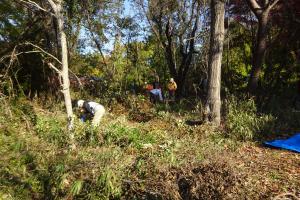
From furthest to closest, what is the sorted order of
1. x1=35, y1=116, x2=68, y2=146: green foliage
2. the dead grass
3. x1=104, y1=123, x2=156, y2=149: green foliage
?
x1=104, y1=123, x2=156, y2=149: green foliage
x1=35, y1=116, x2=68, y2=146: green foliage
the dead grass

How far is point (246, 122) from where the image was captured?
973 centimetres

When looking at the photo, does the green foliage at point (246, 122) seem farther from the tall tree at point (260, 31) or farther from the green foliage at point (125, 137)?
the green foliage at point (125, 137)

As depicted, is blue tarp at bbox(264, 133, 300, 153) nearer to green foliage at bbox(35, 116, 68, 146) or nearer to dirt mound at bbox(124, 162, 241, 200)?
dirt mound at bbox(124, 162, 241, 200)

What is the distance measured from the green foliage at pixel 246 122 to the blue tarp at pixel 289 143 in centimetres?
56

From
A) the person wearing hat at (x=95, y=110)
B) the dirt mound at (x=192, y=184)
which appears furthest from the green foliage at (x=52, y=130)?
the dirt mound at (x=192, y=184)

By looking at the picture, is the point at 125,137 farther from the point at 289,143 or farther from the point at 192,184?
the point at 192,184

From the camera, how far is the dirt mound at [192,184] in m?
5.19

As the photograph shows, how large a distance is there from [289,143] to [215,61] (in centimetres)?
296

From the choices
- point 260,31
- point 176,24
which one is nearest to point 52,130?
point 260,31

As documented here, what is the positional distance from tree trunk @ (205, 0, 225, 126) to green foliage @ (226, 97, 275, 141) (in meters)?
0.40

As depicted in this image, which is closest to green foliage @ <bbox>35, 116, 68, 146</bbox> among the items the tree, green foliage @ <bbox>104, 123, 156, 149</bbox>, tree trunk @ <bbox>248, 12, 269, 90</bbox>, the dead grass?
the dead grass

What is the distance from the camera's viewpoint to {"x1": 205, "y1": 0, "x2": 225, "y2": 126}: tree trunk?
10484 millimetres

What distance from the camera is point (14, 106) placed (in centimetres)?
1006

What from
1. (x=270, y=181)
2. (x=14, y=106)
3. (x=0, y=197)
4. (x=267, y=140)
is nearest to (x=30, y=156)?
(x=0, y=197)
